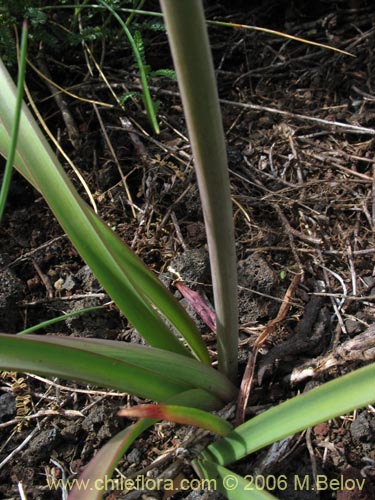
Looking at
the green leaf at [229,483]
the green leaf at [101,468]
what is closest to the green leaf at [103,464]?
the green leaf at [101,468]

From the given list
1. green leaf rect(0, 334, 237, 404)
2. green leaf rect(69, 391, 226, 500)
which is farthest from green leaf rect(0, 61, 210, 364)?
green leaf rect(69, 391, 226, 500)

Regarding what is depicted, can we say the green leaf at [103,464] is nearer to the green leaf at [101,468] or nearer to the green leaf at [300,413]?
the green leaf at [101,468]

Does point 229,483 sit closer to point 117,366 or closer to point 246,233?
point 117,366

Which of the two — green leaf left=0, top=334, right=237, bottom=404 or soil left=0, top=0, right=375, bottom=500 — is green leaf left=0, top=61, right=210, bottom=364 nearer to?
green leaf left=0, top=334, right=237, bottom=404

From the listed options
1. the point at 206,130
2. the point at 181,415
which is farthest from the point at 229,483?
the point at 206,130

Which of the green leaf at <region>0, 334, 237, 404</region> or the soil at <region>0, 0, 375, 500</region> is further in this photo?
the soil at <region>0, 0, 375, 500</region>
